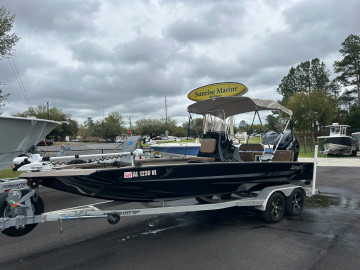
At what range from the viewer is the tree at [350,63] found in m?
40.4

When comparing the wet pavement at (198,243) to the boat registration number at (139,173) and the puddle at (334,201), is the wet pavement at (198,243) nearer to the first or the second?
the puddle at (334,201)

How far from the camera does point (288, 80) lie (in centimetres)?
4966

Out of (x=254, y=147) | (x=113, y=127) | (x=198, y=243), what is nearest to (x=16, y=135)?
(x=198, y=243)

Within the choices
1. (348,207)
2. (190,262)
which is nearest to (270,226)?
(190,262)

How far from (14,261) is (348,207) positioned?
269 inches

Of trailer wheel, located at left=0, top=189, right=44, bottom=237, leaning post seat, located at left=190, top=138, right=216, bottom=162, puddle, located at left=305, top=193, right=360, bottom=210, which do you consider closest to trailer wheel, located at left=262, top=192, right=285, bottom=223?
leaning post seat, located at left=190, top=138, right=216, bottom=162

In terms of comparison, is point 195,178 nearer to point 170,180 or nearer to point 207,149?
point 170,180

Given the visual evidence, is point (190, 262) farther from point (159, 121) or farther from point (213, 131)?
point (159, 121)

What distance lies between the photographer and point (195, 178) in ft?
15.0

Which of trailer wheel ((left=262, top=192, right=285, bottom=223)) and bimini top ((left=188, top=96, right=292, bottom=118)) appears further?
bimini top ((left=188, top=96, right=292, bottom=118))

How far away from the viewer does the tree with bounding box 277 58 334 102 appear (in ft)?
148

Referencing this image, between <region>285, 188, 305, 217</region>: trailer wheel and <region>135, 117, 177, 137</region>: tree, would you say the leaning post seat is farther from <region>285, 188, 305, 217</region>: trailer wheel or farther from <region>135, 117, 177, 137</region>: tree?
<region>135, 117, 177, 137</region>: tree

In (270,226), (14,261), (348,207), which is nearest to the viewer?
(14,261)

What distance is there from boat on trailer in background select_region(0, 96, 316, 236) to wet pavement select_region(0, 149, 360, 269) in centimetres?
47
